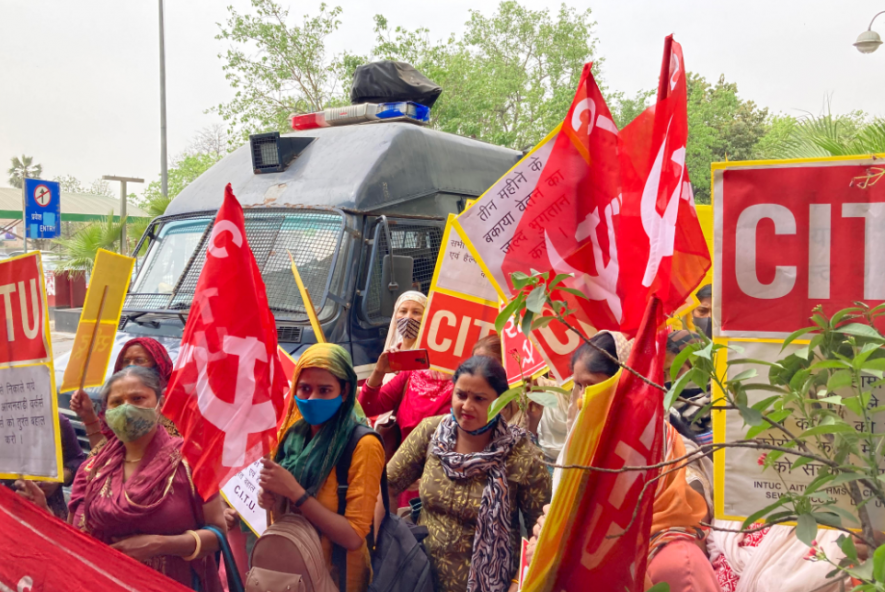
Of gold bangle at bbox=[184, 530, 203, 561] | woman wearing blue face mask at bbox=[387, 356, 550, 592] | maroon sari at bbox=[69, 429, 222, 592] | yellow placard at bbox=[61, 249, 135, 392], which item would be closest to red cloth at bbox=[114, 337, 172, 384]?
yellow placard at bbox=[61, 249, 135, 392]

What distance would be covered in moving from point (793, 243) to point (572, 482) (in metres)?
0.79

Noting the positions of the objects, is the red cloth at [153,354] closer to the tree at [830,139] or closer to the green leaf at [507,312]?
the green leaf at [507,312]

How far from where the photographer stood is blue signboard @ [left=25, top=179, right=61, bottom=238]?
34.5ft

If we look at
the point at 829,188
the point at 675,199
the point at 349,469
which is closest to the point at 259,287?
the point at 349,469

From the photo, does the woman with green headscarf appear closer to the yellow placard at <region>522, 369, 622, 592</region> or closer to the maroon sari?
the maroon sari

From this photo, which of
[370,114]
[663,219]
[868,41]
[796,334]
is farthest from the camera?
[868,41]

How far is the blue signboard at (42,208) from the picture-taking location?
10523mm

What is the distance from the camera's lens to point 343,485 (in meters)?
2.55

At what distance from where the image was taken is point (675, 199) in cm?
219

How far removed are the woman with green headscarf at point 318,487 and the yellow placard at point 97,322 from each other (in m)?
1.37

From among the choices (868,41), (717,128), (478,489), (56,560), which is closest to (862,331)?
(478,489)

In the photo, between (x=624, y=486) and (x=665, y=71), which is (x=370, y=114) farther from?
(x=624, y=486)

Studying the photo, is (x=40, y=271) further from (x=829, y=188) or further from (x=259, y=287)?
(x=829, y=188)

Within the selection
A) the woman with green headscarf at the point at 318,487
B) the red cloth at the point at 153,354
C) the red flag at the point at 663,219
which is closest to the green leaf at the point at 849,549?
the red flag at the point at 663,219
